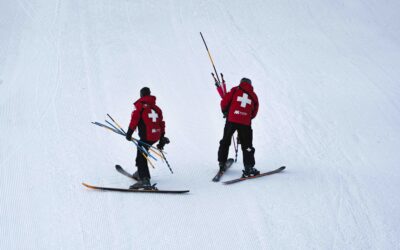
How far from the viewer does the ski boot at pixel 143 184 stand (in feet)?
24.4

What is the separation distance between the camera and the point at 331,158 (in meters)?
9.04

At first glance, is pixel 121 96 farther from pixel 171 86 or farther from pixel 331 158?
pixel 331 158

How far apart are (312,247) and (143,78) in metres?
7.51

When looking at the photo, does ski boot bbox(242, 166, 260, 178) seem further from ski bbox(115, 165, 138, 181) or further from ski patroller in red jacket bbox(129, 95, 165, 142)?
ski bbox(115, 165, 138, 181)

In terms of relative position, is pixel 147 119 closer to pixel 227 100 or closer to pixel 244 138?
pixel 227 100

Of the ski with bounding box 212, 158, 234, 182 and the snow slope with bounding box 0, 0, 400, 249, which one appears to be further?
the ski with bounding box 212, 158, 234, 182

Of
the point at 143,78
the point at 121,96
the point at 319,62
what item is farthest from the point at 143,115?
the point at 319,62

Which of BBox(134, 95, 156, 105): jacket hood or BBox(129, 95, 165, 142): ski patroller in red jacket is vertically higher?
BBox(134, 95, 156, 105): jacket hood

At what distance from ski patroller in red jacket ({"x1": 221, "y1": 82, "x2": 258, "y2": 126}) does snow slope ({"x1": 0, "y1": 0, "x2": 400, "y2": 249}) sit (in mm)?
1025

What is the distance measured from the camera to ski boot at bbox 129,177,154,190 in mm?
7430

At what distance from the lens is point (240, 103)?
782cm

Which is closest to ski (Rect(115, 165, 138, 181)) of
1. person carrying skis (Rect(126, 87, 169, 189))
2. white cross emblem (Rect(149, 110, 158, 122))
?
person carrying skis (Rect(126, 87, 169, 189))

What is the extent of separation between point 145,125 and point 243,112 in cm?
156

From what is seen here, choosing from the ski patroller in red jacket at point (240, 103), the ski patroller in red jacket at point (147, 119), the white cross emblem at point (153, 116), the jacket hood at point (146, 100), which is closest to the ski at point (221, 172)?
the ski patroller in red jacket at point (240, 103)
